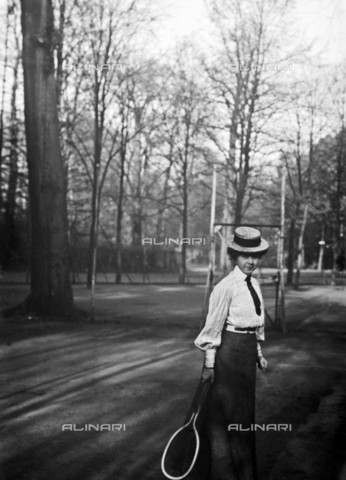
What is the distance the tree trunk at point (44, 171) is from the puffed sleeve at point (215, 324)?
6.98m

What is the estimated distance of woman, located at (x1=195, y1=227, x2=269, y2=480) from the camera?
9.43 feet

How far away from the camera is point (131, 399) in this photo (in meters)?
4.96

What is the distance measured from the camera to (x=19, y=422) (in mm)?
4230

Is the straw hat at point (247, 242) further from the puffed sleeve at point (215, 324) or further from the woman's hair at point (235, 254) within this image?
the puffed sleeve at point (215, 324)

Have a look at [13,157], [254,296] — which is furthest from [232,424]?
[13,157]

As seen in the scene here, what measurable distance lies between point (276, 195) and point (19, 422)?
5.01 metres

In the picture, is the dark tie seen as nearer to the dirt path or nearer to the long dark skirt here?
the long dark skirt

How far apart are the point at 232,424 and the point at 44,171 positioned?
715cm

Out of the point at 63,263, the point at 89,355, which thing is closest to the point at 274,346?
the point at 89,355

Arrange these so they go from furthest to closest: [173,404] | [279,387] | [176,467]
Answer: [279,387] → [173,404] → [176,467]

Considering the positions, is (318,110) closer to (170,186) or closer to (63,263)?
(170,186)

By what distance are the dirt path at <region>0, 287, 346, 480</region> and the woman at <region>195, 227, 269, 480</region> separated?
494 millimetres

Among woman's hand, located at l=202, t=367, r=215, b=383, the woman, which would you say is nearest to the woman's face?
the woman

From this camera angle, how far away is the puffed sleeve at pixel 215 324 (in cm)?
285
